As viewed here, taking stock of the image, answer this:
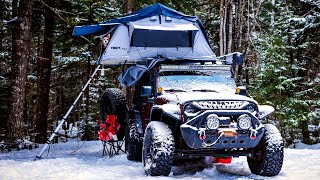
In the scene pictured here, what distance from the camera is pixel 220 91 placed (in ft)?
27.2

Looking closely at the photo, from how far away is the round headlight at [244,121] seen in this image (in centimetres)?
674

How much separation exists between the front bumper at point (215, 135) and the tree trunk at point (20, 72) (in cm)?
781

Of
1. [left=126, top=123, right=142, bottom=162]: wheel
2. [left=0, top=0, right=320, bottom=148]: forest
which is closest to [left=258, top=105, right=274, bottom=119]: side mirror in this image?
[left=126, top=123, right=142, bottom=162]: wheel

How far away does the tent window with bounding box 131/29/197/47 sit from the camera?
10.5m

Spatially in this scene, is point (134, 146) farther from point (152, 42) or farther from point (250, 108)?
point (250, 108)

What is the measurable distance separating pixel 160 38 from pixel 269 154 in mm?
4793

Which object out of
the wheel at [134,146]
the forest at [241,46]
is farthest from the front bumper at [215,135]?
the forest at [241,46]

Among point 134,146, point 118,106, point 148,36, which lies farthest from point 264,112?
point 118,106

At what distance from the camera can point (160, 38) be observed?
1070 cm

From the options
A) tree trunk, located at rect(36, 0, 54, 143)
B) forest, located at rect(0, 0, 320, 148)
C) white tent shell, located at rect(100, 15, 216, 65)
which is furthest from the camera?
tree trunk, located at rect(36, 0, 54, 143)

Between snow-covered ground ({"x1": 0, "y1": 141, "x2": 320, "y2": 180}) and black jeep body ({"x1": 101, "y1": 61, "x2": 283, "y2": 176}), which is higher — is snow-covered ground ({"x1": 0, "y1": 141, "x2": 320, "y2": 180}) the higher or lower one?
the lower one

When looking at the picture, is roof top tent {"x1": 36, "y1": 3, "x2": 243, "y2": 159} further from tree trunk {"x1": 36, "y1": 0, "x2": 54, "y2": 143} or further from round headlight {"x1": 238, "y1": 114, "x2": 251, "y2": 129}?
tree trunk {"x1": 36, "y1": 0, "x2": 54, "y2": 143}

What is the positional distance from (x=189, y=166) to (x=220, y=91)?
1.70 metres

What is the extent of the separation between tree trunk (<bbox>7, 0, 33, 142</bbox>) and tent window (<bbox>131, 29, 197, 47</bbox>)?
4377mm
